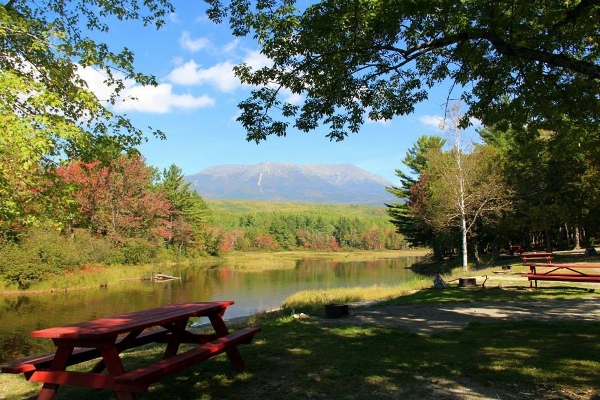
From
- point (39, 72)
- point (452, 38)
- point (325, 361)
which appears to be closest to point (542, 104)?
point (452, 38)

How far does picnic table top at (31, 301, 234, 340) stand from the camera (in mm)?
3338

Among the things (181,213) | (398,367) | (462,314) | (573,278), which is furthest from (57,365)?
(181,213)

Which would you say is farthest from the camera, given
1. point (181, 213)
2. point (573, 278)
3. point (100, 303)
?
point (181, 213)

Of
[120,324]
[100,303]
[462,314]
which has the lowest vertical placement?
[100,303]

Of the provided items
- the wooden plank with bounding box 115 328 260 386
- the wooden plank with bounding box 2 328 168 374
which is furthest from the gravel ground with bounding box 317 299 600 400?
the wooden plank with bounding box 2 328 168 374

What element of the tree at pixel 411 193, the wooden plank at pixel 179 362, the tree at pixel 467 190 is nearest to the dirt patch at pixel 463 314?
the wooden plank at pixel 179 362

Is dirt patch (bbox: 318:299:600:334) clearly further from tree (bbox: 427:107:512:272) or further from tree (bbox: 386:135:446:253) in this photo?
tree (bbox: 386:135:446:253)

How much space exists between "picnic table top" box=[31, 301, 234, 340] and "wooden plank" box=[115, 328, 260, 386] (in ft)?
1.09

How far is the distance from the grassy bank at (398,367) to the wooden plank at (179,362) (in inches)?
14.8

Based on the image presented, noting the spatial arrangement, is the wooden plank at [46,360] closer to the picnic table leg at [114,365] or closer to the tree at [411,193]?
the picnic table leg at [114,365]

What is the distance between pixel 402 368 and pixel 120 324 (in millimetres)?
2994

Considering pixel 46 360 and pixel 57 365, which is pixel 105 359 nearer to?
pixel 57 365

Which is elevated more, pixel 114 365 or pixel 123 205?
pixel 123 205

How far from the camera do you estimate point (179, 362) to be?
3.76 m
